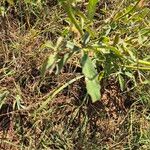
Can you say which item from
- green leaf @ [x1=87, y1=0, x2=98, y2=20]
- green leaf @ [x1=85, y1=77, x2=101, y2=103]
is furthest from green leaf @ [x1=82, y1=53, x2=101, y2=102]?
green leaf @ [x1=87, y1=0, x2=98, y2=20]

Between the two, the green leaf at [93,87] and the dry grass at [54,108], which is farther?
the dry grass at [54,108]

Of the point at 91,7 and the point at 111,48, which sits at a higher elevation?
the point at 91,7

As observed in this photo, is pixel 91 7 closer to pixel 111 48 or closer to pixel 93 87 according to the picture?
pixel 111 48

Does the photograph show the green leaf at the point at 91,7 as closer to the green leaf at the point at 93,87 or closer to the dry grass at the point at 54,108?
the green leaf at the point at 93,87

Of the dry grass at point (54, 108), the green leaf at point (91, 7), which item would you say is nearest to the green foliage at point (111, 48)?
the green leaf at point (91, 7)

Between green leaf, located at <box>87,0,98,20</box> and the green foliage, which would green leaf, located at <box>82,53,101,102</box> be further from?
green leaf, located at <box>87,0,98,20</box>

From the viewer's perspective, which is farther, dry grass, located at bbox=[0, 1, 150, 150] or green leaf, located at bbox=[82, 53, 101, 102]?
dry grass, located at bbox=[0, 1, 150, 150]

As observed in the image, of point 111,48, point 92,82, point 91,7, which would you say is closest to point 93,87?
point 92,82

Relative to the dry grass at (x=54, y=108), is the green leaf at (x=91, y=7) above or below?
above

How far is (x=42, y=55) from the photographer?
1.97m

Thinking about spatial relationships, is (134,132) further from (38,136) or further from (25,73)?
(25,73)

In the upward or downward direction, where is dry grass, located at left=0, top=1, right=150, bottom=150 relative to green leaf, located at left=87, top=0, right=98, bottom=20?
downward

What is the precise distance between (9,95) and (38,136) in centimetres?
25

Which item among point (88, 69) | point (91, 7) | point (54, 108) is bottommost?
point (54, 108)
